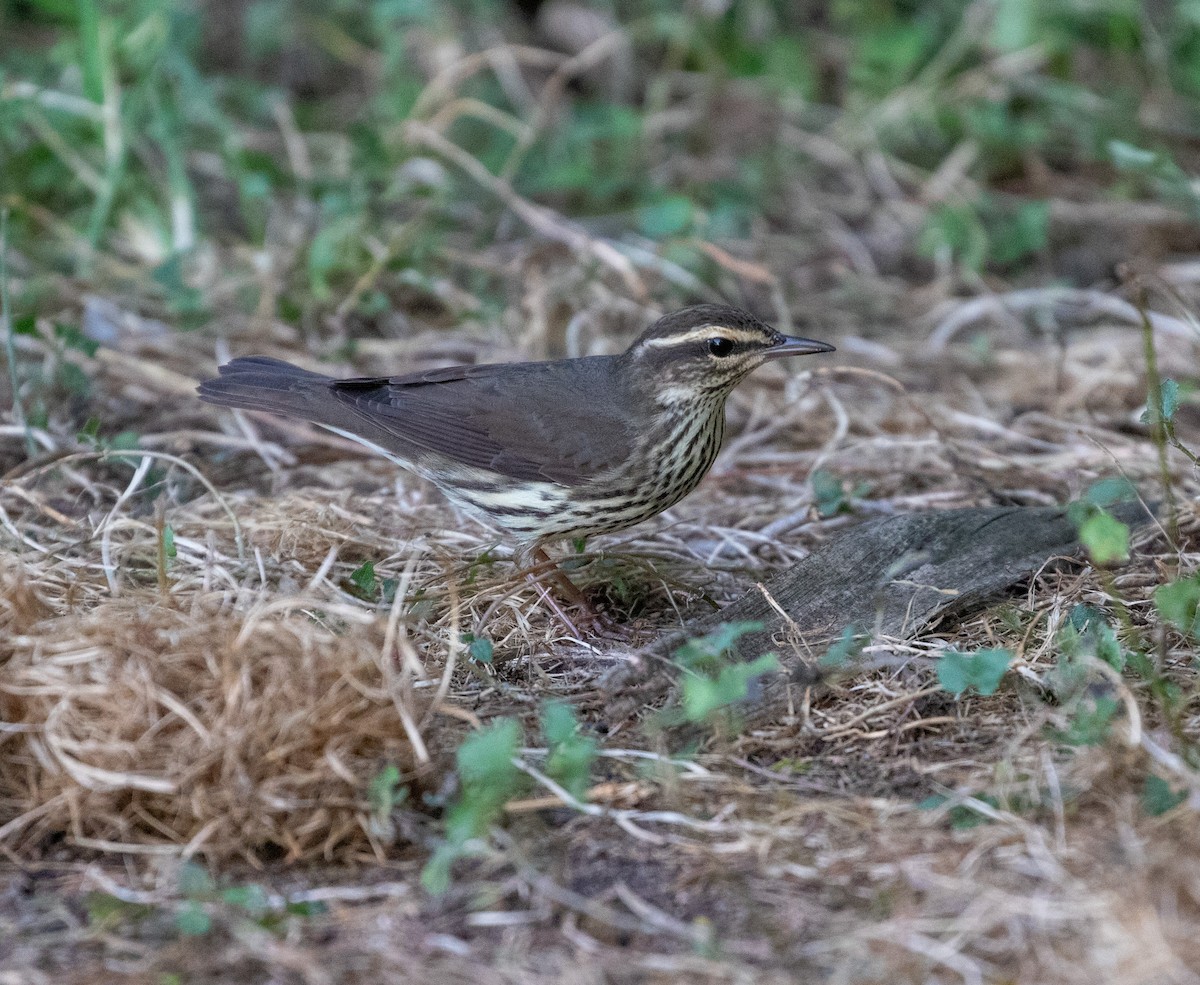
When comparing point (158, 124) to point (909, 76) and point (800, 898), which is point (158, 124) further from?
point (800, 898)

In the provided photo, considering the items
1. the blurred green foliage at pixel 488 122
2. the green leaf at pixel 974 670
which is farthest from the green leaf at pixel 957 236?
the green leaf at pixel 974 670

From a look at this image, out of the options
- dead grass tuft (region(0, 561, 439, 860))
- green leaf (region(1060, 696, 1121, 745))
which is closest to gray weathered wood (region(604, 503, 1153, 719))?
green leaf (region(1060, 696, 1121, 745))

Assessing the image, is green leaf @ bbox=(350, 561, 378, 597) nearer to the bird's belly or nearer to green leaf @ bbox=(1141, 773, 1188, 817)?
the bird's belly

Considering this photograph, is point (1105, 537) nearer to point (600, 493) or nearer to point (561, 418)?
point (600, 493)

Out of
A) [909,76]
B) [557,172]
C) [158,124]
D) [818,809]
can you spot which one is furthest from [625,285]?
Answer: [818,809]

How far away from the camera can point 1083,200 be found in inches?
354

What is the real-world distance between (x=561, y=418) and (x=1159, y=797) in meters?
2.68

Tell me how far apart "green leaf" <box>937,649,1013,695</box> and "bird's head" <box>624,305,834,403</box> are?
1.61m

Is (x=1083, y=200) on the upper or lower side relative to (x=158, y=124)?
lower

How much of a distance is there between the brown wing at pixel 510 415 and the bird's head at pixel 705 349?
18 centimetres

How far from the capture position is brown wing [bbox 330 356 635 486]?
17.0 feet

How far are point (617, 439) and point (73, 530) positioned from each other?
2.09 m

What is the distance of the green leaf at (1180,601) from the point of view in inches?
151

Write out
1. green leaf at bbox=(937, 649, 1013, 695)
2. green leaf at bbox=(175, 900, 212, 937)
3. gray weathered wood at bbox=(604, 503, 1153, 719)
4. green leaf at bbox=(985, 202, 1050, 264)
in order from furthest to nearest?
green leaf at bbox=(985, 202, 1050, 264)
gray weathered wood at bbox=(604, 503, 1153, 719)
green leaf at bbox=(937, 649, 1013, 695)
green leaf at bbox=(175, 900, 212, 937)
